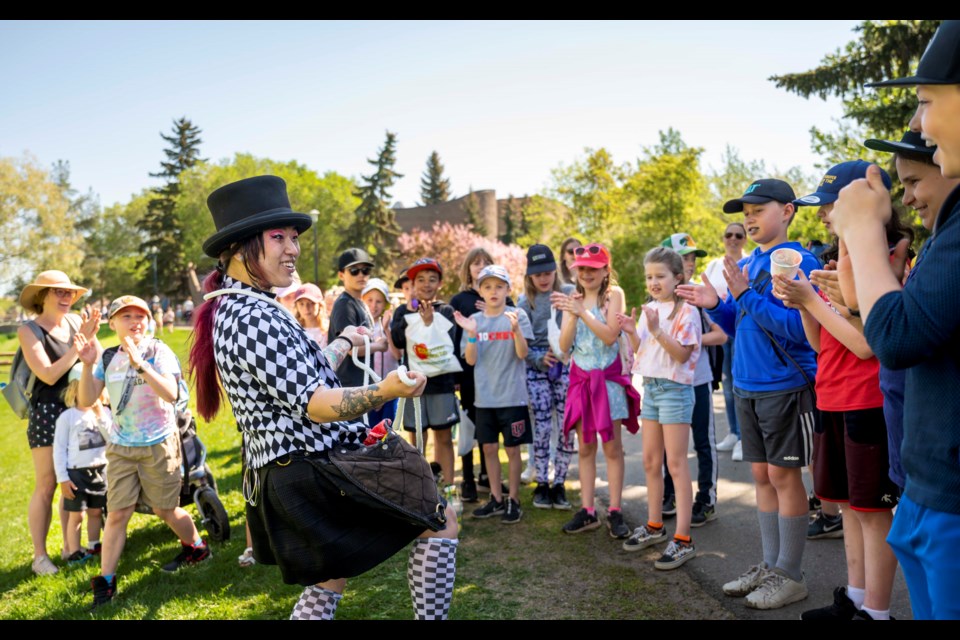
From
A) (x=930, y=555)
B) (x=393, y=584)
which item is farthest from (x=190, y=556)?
(x=930, y=555)

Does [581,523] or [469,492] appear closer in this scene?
[581,523]

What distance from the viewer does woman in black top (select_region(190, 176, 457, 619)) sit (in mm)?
2752

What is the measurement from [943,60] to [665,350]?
131 inches

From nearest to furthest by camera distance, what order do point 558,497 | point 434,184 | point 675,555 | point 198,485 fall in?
point 675,555, point 198,485, point 558,497, point 434,184

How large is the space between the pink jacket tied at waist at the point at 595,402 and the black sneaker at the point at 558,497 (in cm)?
95

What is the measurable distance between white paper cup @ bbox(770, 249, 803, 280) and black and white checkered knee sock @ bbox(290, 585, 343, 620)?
247cm

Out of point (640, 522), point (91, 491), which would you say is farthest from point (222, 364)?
point (640, 522)

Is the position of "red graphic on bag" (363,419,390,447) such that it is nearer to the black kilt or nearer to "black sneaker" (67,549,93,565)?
the black kilt

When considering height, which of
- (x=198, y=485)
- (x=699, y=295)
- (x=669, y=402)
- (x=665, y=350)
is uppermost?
(x=699, y=295)

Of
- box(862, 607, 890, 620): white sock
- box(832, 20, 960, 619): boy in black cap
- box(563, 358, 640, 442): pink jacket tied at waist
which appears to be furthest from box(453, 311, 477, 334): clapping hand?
box(832, 20, 960, 619): boy in black cap

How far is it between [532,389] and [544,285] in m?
1.04

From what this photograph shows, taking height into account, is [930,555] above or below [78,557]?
above

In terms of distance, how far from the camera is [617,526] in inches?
213

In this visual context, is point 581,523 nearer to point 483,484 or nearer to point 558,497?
point 558,497
